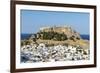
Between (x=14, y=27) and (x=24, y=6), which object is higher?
(x=24, y=6)

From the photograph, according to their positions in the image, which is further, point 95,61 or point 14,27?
point 95,61

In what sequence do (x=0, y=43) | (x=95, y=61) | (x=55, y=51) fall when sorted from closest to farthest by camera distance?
(x=0, y=43) → (x=55, y=51) → (x=95, y=61)

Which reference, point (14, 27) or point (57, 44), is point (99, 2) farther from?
point (14, 27)

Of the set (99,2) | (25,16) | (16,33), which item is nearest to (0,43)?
(16,33)

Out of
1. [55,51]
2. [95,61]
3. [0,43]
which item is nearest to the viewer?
[0,43]

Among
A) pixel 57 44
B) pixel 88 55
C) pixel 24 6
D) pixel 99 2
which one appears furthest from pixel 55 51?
pixel 99 2

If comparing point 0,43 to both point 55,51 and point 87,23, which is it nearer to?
point 55,51

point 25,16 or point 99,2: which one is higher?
point 99,2

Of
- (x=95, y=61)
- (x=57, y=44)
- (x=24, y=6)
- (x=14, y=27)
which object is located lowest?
(x=95, y=61)
